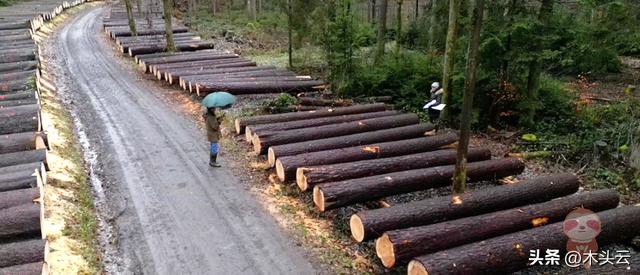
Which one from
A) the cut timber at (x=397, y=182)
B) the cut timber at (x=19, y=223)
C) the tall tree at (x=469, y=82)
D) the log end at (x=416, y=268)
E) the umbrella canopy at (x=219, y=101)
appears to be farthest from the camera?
the umbrella canopy at (x=219, y=101)

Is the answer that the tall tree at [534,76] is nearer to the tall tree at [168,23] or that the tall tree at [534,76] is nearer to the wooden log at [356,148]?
the wooden log at [356,148]

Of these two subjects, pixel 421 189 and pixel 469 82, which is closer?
pixel 469 82

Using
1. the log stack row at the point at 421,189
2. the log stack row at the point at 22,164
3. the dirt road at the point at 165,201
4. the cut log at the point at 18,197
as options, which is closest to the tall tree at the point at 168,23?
the log stack row at the point at 22,164

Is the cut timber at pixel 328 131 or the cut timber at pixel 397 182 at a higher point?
the cut timber at pixel 328 131

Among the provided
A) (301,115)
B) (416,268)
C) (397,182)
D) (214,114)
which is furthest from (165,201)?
(301,115)

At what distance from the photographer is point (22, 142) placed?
439 inches

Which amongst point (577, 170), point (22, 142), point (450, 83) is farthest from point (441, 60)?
point (22, 142)

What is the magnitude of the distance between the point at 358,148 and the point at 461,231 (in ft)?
14.3

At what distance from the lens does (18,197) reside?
8273 mm

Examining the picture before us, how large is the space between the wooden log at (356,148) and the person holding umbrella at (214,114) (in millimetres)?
1434

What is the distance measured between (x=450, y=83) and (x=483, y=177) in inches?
197

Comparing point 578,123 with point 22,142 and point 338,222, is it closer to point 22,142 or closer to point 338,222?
point 338,222

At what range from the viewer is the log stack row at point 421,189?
7.27 m

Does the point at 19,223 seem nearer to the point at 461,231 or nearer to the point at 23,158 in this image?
the point at 23,158
